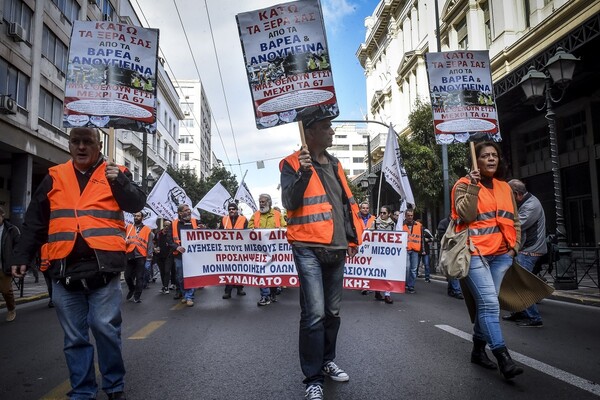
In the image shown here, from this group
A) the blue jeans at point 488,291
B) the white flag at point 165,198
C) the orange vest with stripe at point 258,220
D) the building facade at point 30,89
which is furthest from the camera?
the building facade at point 30,89

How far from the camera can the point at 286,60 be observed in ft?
12.7

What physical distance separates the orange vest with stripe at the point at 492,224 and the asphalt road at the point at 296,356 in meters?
1.01

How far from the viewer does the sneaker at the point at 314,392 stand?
3.06m

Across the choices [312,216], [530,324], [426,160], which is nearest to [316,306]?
[312,216]

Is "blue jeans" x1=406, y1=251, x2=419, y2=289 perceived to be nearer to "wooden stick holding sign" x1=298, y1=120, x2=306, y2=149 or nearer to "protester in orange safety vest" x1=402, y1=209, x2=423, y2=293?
"protester in orange safety vest" x1=402, y1=209, x2=423, y2=293

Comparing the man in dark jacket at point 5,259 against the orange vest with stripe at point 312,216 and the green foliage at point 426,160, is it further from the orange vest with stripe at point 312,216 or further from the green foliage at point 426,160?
the green foliage at point 426,160

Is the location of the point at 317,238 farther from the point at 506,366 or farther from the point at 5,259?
the point at 5,259

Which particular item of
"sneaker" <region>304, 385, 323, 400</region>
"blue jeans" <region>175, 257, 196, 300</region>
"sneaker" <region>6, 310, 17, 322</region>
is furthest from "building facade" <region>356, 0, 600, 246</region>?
"sneaker" <region>6, 310, 17, 322</region>

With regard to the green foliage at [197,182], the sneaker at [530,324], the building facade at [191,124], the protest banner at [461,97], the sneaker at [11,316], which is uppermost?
the building facade at [191,124]

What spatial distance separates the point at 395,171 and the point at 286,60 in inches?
287

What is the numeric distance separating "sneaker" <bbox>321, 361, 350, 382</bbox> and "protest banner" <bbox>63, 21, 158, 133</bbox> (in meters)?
2.53

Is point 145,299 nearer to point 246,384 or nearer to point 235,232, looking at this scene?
point 235,232

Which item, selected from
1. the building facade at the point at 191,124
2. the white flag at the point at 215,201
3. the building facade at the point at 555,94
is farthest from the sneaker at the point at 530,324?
the building facade at the point at 191,124

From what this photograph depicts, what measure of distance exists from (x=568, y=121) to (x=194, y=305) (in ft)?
50.8
